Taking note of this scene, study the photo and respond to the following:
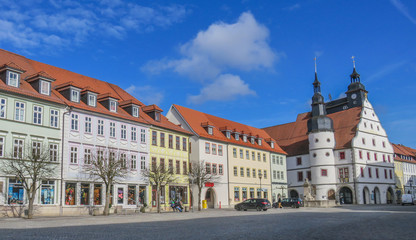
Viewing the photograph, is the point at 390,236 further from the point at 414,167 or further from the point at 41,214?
the point at 414,167

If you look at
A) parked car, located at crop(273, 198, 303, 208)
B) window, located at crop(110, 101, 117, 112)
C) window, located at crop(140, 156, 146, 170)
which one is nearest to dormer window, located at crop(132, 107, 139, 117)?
window, located at crop(110, 101, 117, 112)

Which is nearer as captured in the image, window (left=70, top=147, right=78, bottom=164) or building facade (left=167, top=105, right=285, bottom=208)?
window (left=70, top=147, right=78, bottom=164)

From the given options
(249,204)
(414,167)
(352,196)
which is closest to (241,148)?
(249,204)

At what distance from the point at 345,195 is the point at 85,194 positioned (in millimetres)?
50115

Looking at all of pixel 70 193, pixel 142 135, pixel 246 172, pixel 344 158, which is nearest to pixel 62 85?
pixel 70 193

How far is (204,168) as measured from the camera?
5125 centimetres

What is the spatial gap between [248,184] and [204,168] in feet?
39.5

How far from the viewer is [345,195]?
243ft

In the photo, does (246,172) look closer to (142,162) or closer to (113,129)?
(142,162)

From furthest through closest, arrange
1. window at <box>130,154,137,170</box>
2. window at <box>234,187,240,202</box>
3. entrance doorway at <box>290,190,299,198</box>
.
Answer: entrance doorway at <box>290,190,299,198</box>
window at <box>234,187,240,202</box>
window at <box>130,154,137,170</box>

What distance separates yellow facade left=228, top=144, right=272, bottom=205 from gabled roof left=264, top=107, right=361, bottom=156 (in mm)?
15273

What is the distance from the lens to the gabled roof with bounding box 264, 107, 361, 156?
75688mm

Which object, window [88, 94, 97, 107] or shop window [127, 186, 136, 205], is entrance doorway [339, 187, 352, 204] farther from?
window [88, 94, 97, 107]

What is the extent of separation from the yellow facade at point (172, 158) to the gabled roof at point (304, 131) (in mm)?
34783
